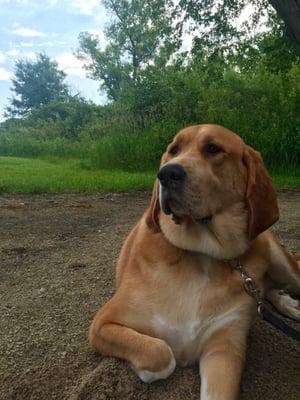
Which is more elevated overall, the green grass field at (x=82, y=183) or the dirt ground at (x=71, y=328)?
the dirt ground at (x=71, y=328)

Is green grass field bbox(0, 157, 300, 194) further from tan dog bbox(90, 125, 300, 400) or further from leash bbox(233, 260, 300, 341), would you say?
leash bbox(233, 260, 300, 341)

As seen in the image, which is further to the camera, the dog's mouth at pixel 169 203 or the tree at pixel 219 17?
the tree at pixel 219 17

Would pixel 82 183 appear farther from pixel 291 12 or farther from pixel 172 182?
pixel 172 182

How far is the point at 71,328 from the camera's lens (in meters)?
2.78

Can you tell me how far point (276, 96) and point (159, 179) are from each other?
37.6 ft

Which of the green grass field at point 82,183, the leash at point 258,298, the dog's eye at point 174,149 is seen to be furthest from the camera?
the green grass field at point 82,183

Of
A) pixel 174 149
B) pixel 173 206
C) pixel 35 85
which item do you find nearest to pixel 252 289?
pixel 173 206

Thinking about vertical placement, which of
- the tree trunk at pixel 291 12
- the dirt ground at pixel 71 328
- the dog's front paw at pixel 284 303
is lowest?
the dirt ground at pixel 71 328

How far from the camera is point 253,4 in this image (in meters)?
11.4

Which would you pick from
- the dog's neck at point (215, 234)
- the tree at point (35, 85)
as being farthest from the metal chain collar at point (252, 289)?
the tree at point (35, 85)

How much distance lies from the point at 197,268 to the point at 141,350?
1.58ft

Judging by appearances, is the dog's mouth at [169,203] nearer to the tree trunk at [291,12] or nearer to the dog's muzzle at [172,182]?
the dog's muzzle at [172,182]

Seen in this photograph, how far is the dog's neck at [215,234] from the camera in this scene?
2311mm

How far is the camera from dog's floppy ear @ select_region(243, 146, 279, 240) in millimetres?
2309
